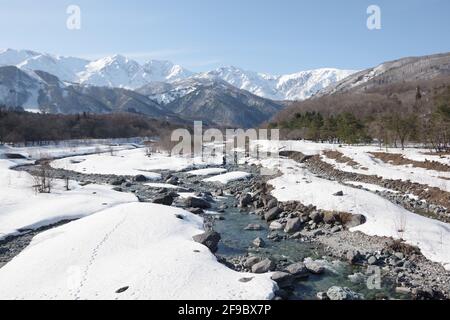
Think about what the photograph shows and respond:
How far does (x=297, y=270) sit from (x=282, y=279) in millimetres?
1427

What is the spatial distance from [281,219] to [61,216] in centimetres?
1373

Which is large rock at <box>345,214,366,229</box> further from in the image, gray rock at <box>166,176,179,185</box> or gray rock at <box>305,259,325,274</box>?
gray rock at <box>166,176,179,185</box>

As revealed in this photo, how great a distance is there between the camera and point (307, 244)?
19.5m

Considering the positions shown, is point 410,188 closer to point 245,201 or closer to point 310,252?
point 245,201

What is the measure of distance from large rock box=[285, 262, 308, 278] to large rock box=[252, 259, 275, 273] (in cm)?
70

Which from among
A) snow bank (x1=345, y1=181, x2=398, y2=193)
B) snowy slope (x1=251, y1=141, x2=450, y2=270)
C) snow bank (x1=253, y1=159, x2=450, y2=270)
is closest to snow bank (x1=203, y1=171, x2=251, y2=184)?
snowy slope (x1=251, y1=141, x2=450, y2=270)

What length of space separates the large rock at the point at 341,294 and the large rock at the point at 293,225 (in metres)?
7.98

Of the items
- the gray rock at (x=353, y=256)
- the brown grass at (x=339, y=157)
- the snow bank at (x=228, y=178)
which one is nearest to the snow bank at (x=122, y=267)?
the gray rock at (x=353, y=256)

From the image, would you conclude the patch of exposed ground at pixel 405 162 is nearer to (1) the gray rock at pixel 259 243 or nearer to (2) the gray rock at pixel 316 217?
(2) the gray rock at pixel 316 217

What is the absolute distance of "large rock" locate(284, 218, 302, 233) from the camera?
21.7 metres

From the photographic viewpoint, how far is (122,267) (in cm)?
1408
